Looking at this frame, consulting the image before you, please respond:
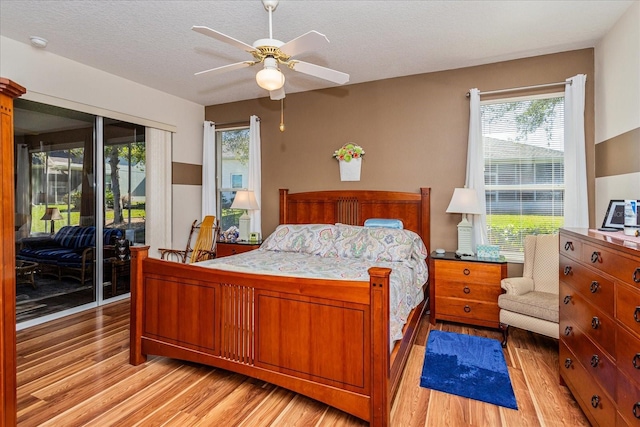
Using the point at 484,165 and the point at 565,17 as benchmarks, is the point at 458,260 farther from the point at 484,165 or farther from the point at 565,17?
the point at 565,17

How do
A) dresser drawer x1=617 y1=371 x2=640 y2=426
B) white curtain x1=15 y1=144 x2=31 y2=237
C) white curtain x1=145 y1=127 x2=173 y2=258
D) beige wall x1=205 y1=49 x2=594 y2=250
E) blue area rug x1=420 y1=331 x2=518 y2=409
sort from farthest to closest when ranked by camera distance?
white curtain x1=145 y1=127 x2=173 y2=258 → beige wall x1=205 y1=49 x2=594 y2=250 → white curtain x1=15 y1=144 x2=31 y2=237 → blue area rug x1=420 y1=331 x2=518 y2=409 → dresser drawer x1=617 y1=371 x2=640 y2=426

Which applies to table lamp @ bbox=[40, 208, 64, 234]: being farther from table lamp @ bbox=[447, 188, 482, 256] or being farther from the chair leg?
the chair leg

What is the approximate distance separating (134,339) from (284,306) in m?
1.37

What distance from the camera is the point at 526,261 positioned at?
3.22 metres

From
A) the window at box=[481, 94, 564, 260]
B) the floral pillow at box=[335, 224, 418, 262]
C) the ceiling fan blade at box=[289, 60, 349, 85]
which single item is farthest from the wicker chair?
the window at box=[481, 94, 564, 260]

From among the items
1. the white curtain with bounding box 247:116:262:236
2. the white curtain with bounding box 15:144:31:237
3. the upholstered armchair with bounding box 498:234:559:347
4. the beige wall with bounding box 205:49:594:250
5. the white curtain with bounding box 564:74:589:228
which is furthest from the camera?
the white curtain with bounding box 247:116:262:236

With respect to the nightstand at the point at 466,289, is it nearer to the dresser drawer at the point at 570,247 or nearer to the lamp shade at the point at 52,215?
the dresser drawer at the point at 570,247

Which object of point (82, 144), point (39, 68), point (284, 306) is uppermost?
point (39, 68)

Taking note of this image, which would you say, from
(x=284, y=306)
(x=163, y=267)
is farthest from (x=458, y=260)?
(x=163, y=267)

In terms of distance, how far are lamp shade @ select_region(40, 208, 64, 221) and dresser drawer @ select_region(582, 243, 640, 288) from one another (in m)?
4.80

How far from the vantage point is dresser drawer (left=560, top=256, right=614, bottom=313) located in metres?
1.58

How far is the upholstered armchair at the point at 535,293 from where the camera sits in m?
2.66

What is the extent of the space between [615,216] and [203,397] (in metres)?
3.10

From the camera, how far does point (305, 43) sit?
2.11 meters
